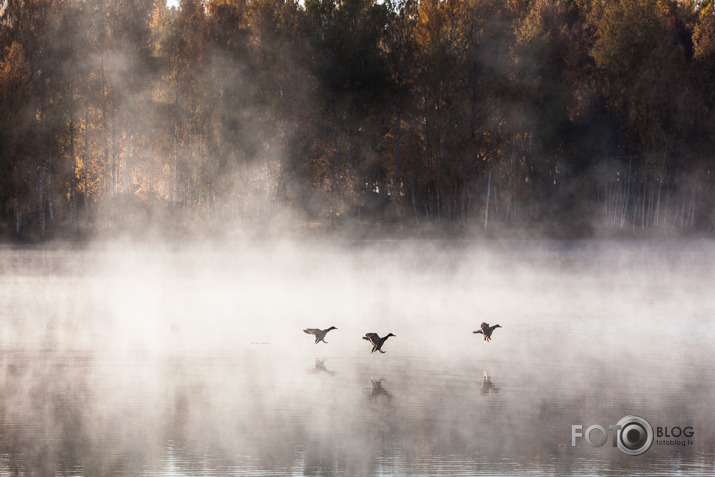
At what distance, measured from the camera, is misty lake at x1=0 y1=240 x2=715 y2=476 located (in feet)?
31.0

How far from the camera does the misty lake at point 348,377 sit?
9438 millimetres

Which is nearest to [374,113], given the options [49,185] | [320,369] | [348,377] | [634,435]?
[49,185]

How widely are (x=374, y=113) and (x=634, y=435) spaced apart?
49.0m

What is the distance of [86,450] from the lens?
948cm

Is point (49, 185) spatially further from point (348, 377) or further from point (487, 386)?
point (487, 386)

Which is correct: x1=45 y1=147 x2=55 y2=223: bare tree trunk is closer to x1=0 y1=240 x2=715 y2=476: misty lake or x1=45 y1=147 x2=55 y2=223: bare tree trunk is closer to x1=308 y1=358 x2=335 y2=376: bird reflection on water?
x1=0 y1=240 x2=715 y2=476: misty lake

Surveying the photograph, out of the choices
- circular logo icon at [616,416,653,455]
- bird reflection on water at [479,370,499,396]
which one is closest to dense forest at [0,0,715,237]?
bird reflection on water at [479,370,499,396]

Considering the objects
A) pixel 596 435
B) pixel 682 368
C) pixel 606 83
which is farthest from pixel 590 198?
pixel 596 435

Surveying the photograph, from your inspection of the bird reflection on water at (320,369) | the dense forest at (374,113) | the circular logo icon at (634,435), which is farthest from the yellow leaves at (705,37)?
the circular logo icon at (634,435)

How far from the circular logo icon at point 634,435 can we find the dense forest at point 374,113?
4470 centimetres

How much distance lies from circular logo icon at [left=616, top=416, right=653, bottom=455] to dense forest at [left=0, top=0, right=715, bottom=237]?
147 ft

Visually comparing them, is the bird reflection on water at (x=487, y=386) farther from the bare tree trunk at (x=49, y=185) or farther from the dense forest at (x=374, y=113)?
the bare tree trunk at (x=49, y=185)

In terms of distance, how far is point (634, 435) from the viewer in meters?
10.3

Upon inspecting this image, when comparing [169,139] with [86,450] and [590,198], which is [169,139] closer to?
[590,198]
